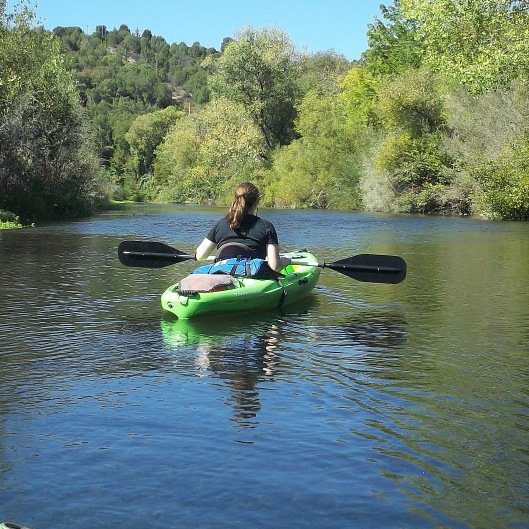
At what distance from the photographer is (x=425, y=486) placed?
4648 mm

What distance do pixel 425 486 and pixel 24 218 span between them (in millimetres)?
28836

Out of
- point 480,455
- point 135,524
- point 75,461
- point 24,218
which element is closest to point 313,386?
point 480,455

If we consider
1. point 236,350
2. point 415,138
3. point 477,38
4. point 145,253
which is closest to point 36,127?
point 477,38

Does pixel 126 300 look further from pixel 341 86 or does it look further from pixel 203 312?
pixel 341 86

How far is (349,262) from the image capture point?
37.6ft

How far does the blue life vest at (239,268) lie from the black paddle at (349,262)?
55.0 inches

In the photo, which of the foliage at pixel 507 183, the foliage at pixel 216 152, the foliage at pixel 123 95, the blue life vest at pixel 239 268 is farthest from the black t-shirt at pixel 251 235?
the foliage at pixel 123 95

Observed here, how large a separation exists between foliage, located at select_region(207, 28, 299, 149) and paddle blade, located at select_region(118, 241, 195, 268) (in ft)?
154

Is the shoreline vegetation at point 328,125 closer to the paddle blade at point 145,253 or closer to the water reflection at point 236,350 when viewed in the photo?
the paddle blade at point 145,253

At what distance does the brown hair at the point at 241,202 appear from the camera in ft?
31.9

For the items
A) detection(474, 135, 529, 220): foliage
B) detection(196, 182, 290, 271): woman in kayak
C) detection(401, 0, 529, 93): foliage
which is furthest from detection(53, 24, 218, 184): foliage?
detection(196, 182, 290, 271): woman in kayak

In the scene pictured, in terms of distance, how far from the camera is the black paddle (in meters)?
11.2

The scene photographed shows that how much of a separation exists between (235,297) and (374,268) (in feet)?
8.48

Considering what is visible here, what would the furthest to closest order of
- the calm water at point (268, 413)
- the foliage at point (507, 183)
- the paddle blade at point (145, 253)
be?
the foliage at point (507, 183), the paddle blade at point (145, 253), the calm water at point (268, 413)
